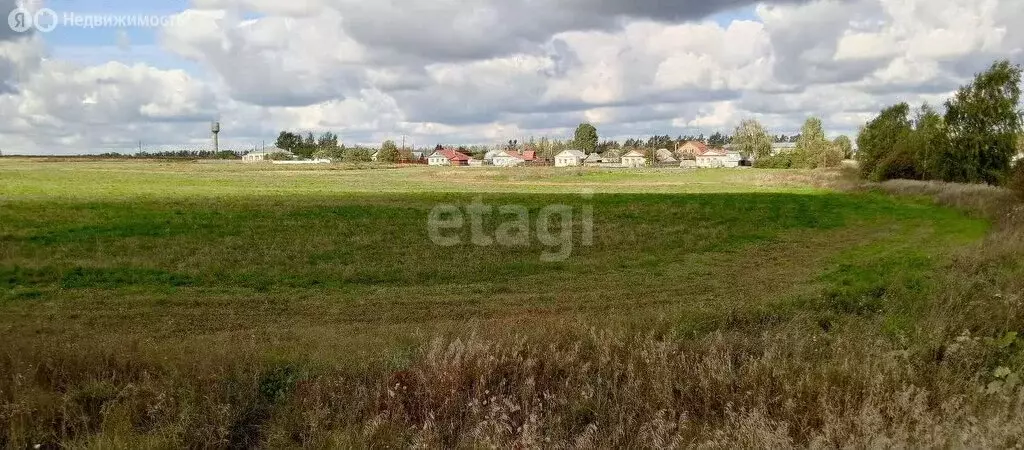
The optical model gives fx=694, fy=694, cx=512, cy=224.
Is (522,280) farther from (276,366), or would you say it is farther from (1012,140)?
(1012,140)

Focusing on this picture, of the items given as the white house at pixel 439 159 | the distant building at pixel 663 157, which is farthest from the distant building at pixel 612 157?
the white house at pixel 439 159

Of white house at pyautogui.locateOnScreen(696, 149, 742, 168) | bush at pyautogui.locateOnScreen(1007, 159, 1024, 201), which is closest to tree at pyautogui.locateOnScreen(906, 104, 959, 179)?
bush at pyautogui.locateOnScreen(1007, 159, 1024, 201)

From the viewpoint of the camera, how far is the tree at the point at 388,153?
159375 millimetres

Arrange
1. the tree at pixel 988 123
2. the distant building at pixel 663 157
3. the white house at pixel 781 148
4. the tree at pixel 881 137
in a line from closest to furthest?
1. the tree at pixel 988 123
2. the tree at pixel 881 137
3. the white house at pixel 781 148
4. the distant building at pixel 663 157

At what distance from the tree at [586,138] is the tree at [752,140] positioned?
126 ft

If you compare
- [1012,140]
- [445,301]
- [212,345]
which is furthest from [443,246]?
[1012,140]

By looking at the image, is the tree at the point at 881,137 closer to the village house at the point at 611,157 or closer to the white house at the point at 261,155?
the village house at the point at 611,157

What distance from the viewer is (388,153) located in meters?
160

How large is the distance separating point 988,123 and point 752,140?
4815 inches

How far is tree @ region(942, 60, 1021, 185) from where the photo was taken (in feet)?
160

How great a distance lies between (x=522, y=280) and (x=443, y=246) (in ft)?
17.6

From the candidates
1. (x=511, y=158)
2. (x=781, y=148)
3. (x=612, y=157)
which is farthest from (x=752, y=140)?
(x=511, y=158)

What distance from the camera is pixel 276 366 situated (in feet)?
24.6

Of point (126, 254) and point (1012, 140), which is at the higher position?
point (1012, 140)
